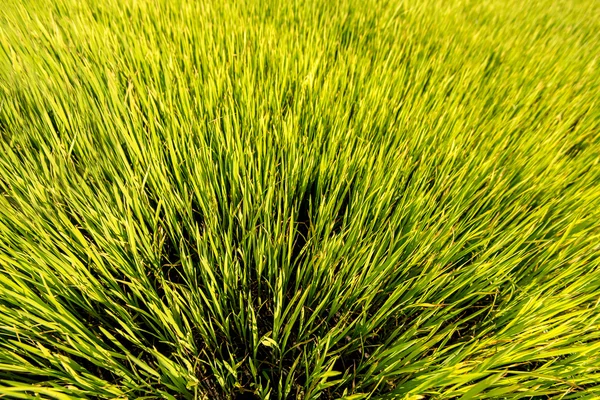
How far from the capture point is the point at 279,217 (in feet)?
2.35

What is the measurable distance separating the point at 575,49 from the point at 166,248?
6.68ft

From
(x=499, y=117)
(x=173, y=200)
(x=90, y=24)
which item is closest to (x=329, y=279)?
(x=173, y=200)

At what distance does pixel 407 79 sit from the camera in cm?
124

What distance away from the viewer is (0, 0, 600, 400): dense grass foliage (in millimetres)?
589

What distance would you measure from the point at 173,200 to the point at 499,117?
975 mm

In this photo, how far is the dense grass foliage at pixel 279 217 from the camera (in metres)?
0.59

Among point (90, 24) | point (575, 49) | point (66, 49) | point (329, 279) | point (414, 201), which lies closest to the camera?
point (329, 279)

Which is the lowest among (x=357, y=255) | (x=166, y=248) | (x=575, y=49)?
(x=166, y=248)

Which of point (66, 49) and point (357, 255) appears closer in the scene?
point (357, 255)

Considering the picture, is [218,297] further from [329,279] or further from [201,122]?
[201,122]

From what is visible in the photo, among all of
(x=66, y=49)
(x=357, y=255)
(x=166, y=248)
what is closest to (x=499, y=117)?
(x=357, y=255)

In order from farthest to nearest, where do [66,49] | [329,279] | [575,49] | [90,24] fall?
1. [575,49]
2. [90,24]
3. [66,49]
4. [329,279]

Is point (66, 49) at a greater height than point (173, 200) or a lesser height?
greater

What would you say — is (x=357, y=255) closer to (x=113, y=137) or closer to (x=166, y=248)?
(x=166, y=248)
